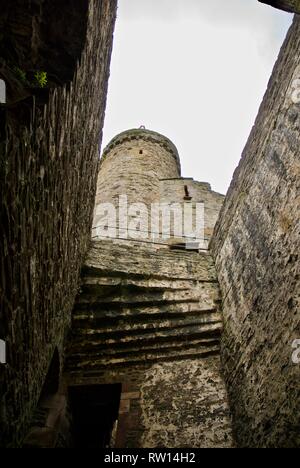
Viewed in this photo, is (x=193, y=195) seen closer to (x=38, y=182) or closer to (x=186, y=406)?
(x=186, y=406)

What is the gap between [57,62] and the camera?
9.26 feet

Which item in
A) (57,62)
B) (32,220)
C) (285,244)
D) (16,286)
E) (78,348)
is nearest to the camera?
(16,286)

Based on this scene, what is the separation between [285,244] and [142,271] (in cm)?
196

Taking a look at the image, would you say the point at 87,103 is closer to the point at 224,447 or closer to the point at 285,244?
the point at 285,244

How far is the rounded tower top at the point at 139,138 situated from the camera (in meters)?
13.3

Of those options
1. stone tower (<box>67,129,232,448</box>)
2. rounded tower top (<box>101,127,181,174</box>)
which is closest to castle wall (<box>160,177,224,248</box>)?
rounded tower top (<box>101,127,181,174</box>)

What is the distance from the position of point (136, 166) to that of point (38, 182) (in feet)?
30.9

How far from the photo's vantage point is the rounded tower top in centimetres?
1327

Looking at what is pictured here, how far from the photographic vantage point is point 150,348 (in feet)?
14.5

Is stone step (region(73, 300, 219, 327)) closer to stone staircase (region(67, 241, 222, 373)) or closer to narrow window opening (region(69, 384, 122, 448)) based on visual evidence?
stone staircase (region(67, 241, 222, 373))

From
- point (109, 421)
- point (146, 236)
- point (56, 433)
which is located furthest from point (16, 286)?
point (146, 236)

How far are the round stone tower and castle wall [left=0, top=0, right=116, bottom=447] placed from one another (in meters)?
6.37

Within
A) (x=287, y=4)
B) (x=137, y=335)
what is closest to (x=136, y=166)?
(x=137, y=335)

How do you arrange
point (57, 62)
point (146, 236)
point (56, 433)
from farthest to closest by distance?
point (146, 236) → point (56, 433) → point (57, 62)
